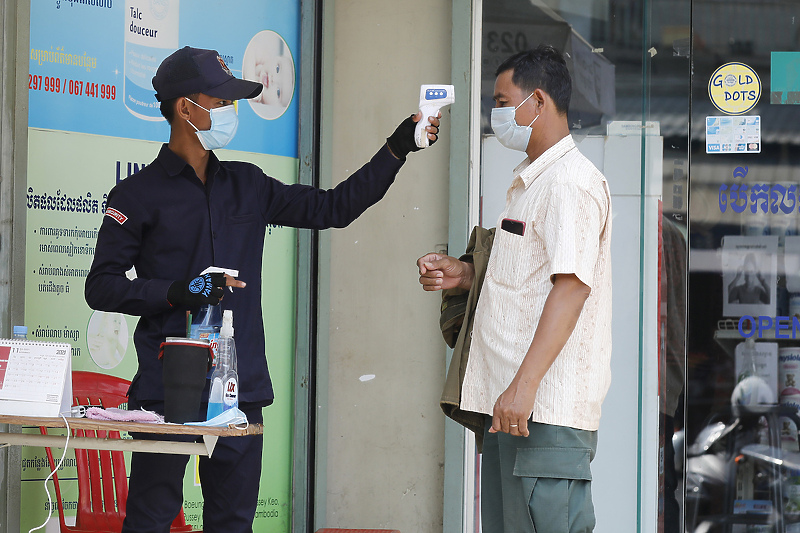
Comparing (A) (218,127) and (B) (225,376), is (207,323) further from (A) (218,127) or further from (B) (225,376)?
(A) (218,127)

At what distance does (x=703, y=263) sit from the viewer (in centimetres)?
413

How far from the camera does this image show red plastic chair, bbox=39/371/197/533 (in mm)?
3463

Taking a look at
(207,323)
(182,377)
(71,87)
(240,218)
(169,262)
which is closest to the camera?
(182,377)

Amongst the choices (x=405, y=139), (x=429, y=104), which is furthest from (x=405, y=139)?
(x=429, y=104)

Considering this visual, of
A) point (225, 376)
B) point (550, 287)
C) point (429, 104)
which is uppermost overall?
point (429, 104)

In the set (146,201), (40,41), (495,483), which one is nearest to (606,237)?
(495,483)

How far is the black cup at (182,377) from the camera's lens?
7.70ft

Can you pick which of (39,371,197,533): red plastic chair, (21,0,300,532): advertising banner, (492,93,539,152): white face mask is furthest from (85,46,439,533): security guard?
(21,0,300,532): advertising banner

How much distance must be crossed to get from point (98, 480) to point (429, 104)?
2.02 m

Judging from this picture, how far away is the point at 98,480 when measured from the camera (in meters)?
3.55

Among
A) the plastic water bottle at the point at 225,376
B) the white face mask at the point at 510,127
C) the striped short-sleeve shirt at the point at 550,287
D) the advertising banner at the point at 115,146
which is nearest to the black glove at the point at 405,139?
the white face mask at the point at 510,127

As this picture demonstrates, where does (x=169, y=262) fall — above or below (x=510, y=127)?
below

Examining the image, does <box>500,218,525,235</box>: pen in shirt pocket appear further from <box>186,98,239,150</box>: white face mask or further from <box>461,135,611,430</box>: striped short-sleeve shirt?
<box>186,98,239,150</box>: white face mask

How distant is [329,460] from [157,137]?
1.73 meters
